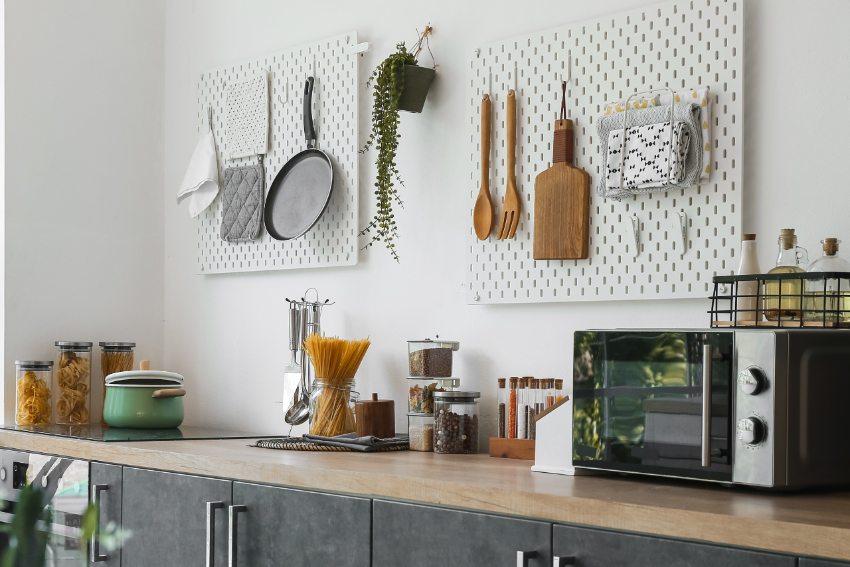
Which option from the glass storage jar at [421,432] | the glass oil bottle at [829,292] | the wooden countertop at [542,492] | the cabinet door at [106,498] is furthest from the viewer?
the cabinet door at [106,498]

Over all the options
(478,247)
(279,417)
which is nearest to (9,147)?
(279,417)

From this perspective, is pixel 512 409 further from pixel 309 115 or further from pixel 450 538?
pixel 309 115

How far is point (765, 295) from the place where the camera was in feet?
6.39

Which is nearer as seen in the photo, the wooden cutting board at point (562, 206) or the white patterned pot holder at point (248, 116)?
the wooden cutting board at point (562, 206)

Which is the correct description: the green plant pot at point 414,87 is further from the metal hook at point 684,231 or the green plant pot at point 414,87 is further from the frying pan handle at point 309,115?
the metal hook at point 684,231

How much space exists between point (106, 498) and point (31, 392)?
72 cm

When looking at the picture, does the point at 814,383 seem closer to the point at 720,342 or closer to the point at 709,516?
the point at 720,342

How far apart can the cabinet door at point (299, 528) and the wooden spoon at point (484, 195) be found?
2.74ft

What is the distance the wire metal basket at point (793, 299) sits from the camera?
1.91 m

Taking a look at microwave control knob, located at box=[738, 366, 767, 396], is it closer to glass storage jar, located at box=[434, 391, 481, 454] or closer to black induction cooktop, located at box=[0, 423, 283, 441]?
glass storage jar, located at box=[434, 391, 481, 454]

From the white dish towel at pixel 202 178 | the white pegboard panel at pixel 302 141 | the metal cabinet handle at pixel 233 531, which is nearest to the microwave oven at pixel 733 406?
the metal cabinet handle at pixel 233 531

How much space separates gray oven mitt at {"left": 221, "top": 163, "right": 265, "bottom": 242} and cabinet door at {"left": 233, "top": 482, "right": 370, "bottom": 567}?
44.9 inches

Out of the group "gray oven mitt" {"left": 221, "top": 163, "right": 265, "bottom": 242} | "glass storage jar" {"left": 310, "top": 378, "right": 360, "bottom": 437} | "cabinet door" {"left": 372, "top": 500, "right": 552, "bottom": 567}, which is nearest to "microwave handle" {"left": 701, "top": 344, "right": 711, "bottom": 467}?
"cabinet door" {"left": 372, "top": 500, "right": 552, "bottom": 567}

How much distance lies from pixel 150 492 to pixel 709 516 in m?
1.56
